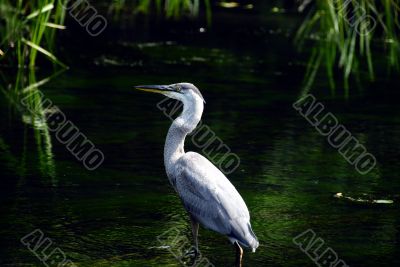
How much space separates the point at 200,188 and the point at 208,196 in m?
0.09

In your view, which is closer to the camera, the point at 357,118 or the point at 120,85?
the point at 357,118

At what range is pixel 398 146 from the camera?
10.7m

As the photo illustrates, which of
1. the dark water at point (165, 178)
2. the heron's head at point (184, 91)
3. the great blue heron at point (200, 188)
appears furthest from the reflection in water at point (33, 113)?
the great blue heron at point (200, 188)

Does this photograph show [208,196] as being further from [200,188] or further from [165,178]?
[165,178]

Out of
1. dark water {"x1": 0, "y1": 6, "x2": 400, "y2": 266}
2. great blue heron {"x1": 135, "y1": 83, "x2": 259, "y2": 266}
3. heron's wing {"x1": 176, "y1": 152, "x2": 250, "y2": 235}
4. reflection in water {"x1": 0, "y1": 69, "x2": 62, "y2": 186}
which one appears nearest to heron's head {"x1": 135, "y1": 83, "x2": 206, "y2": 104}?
great blue heron {"x1": 135, "y1": 83, "x2": 259, "y2": 266}

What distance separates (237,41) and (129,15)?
455cm

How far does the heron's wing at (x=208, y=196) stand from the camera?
5906mm

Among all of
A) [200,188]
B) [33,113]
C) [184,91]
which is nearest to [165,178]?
[184,91]

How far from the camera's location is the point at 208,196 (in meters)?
6.04

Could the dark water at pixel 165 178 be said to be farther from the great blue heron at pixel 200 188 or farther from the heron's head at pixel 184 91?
the heron's head at pixel 184 91

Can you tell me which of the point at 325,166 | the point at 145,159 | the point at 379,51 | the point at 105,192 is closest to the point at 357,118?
the point at 325,166

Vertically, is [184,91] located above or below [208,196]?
above

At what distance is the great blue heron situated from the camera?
5.84 m

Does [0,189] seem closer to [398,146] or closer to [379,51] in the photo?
[398,146]
